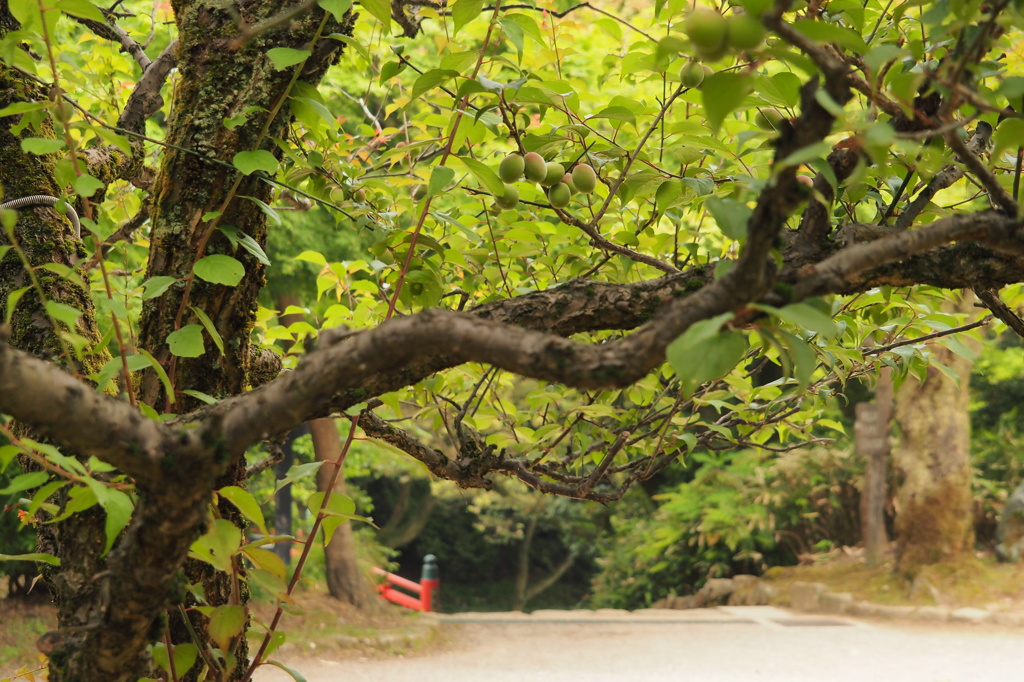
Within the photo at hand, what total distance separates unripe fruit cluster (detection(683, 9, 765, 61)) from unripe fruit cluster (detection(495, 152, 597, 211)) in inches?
34.1

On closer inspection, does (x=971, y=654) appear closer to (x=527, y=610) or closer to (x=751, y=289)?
(x=751, y=289)

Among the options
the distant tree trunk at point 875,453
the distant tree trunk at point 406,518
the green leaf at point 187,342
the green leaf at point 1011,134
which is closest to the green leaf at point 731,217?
the green leaf at point 1011,134

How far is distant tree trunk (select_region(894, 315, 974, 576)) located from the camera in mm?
8609

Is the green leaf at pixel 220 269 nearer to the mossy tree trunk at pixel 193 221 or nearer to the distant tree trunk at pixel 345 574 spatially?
the mossy tree trunk at pixel 193 221

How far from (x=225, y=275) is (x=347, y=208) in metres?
0.61

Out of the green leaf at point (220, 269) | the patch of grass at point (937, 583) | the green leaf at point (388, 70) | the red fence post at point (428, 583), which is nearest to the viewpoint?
the green leaf at point (220, 269)

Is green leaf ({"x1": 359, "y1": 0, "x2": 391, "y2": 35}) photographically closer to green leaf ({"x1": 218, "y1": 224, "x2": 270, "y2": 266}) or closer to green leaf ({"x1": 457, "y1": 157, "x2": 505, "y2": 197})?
green leaf ({"x1": 457, "y1": 157, "x2": 505, "y2": 197})

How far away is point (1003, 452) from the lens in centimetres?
1080

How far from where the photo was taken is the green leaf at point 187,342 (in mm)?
1150

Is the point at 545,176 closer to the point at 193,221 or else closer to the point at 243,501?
the point at 193,221

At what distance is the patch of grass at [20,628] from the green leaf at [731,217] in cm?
610

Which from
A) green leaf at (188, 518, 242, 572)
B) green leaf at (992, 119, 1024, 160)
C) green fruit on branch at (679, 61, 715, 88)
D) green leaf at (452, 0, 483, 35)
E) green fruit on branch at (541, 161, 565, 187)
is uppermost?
green fruit on branch at (679, 61, 715, 88)

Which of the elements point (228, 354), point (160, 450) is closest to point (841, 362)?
point (228, 354)

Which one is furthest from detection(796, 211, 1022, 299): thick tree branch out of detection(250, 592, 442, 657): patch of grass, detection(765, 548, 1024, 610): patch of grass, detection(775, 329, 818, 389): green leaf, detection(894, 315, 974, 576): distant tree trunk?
detection(894, 315, 974, 576): distant tree trunk
